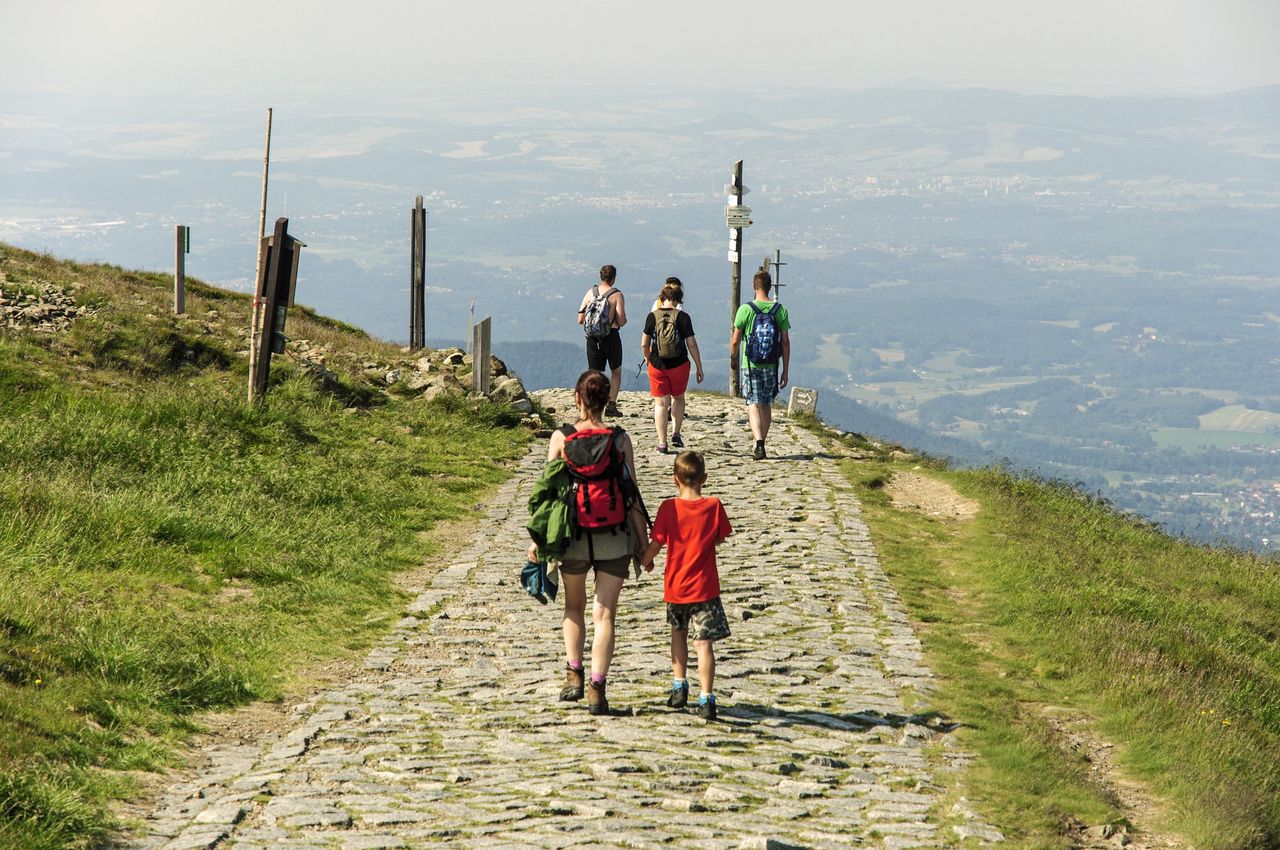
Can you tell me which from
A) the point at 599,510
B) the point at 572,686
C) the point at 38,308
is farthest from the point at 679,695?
the point at 38,308

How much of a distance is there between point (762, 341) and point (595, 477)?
28.4 feet

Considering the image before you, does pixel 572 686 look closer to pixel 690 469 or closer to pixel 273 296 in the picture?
pixel 690 469

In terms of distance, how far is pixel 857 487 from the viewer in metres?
16.4

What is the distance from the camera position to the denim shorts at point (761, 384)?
16344mm

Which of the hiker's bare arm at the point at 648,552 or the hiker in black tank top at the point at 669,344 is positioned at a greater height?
the hiker in black tank top at the point at 669,344

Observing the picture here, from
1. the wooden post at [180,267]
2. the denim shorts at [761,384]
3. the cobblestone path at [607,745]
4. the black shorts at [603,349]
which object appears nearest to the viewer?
the cobblestone path at [607,745]

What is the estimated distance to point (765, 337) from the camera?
16.0 m

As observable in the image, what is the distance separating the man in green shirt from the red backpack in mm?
8080

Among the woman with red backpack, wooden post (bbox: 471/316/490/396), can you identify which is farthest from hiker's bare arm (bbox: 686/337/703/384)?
the woman with red backpack

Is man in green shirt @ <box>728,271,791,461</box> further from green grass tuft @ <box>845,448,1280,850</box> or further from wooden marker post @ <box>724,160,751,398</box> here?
wooden marker post @ <box>724,160,751,398</box>

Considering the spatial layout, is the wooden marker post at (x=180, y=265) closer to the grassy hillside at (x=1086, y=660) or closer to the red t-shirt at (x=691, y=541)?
the grassy hillside at (x=1086, y=660)

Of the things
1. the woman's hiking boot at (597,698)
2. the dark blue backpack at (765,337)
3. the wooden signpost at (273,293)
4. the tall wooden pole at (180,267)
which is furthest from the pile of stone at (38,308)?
the woman's hiking boot at (597,698)

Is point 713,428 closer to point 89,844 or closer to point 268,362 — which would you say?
point 268,362

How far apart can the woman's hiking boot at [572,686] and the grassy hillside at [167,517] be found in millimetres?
1978
